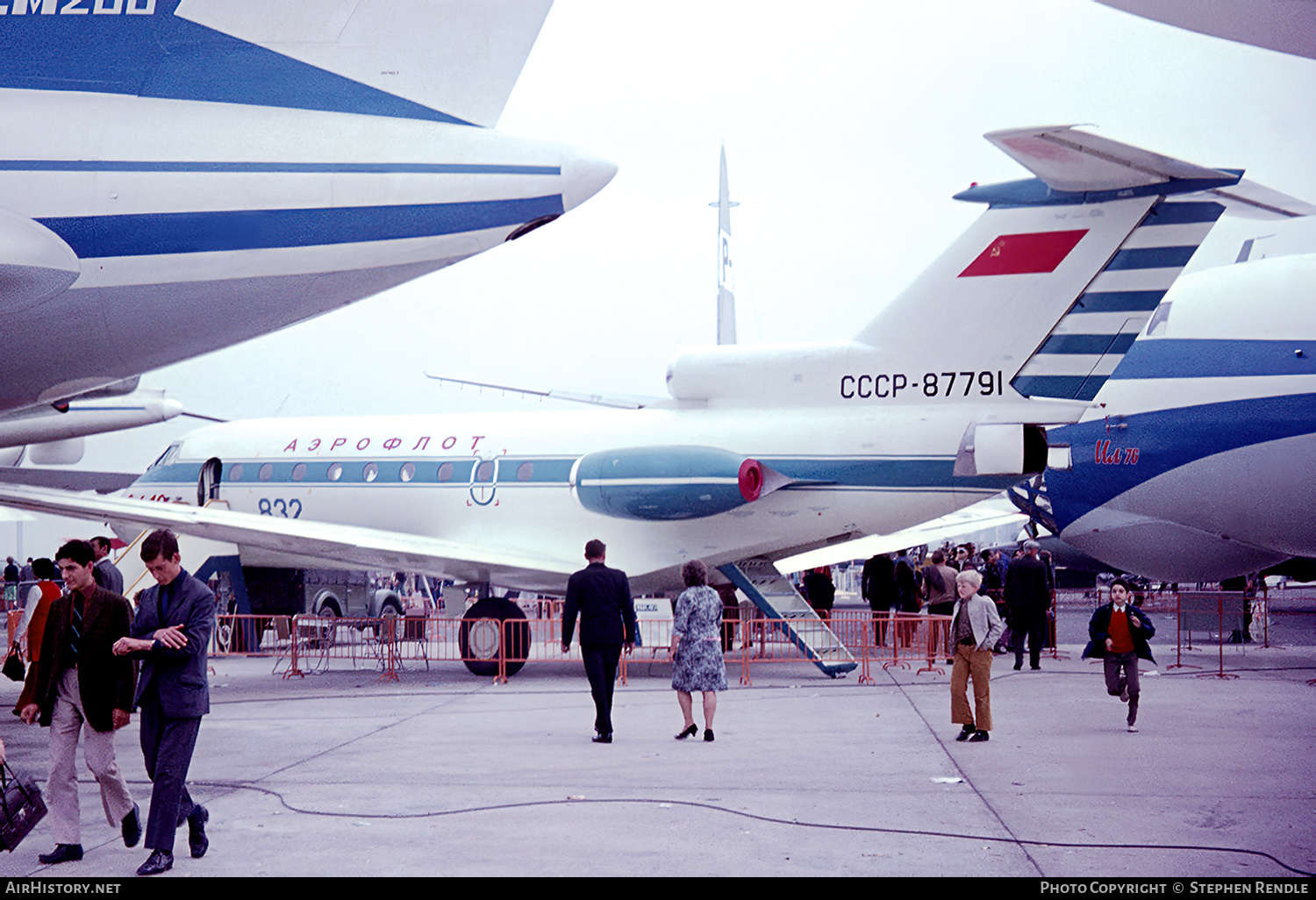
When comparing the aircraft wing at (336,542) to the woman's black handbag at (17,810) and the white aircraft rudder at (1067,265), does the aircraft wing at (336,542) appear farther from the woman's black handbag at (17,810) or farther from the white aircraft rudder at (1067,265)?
the woman's black handbag at (17,810)

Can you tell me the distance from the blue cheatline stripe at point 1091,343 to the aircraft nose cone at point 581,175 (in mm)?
7554

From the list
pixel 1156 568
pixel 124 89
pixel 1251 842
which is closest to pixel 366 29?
pixel 124 89

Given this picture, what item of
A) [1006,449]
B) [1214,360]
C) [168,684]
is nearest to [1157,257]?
[1006,449]

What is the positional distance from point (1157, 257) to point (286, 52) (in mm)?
9220

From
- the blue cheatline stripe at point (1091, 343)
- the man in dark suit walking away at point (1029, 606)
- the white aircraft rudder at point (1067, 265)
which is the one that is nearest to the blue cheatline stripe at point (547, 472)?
the white aircraft rudder at point (1067, 265)

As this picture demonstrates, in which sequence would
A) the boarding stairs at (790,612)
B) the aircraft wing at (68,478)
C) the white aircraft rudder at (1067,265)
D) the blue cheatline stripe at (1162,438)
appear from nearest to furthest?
1. the white aircraft rudder at (1067,265)
2. the boarding stairs at (790,612)
3. the blue cheatline stripe at (1162,438)
4. the aircraft wing at (68,478)

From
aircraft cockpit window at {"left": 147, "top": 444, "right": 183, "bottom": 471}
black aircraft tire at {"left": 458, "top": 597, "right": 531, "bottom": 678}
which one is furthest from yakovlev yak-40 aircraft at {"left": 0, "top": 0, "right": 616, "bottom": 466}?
aircraft cockpit window at {"left": 147, "top": 444, "right": 183, "bottom": 471}

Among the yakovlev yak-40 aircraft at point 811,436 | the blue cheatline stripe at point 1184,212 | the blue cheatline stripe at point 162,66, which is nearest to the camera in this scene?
the blue cheatline stripe at point 162,66

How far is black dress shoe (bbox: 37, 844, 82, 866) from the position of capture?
6148mm

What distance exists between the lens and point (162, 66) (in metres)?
7.24

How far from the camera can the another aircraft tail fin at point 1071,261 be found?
497 inches

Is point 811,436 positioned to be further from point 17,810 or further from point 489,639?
point 17,810

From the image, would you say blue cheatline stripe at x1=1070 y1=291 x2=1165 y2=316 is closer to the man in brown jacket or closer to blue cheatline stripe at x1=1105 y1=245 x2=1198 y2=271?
blue cheatline stripe at x1=1105 y1=245 x2=1198 y2=271

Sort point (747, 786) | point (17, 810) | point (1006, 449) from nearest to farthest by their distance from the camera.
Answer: point (17, 810)
point (747, 786)
point (1006, 449)
